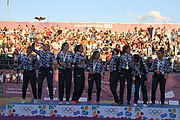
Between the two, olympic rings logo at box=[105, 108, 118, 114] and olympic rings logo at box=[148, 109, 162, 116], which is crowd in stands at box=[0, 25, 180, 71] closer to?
olympic rings logo at box=[105, 108, 118, 114]

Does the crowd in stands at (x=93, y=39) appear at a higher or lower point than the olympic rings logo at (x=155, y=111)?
higher

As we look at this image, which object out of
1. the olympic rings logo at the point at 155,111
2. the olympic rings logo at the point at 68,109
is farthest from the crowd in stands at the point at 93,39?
the olympic rings logo at the point at 155,111

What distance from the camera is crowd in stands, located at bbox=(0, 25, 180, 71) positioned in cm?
2067

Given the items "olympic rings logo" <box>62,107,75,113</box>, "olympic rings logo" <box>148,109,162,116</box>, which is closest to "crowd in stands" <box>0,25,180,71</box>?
"olympic rings logo" <box>62,107,75,113</box>

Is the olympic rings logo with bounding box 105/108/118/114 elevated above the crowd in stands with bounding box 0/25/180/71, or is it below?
below

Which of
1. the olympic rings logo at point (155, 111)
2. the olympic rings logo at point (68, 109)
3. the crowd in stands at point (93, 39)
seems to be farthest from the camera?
the crowd in stands at point (93, 39)

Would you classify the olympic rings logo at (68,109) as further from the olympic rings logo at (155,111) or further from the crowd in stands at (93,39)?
the crowd in stands at (93,39)

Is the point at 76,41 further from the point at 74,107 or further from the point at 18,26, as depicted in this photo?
the point at 74,107

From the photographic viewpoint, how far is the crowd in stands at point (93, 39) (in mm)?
20672

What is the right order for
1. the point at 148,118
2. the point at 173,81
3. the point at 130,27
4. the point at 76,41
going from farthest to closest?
the point at 130,27 < the point at 76,41 < the point at 173,81 < the point at 148,118

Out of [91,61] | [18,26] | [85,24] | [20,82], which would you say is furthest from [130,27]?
[91,61]

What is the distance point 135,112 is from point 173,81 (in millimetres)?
7099

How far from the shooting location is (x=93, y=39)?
74.9ft

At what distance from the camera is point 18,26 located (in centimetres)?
2531
